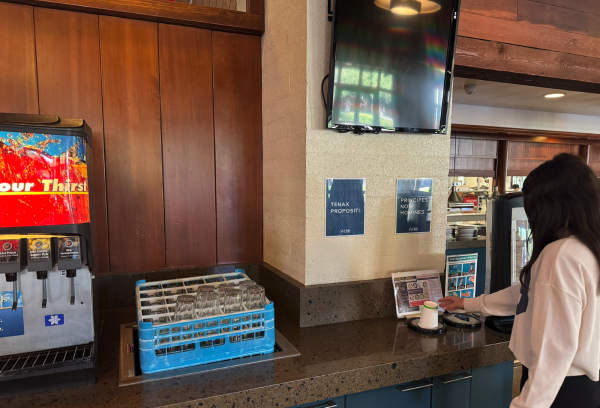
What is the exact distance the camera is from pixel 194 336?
1.26 metres

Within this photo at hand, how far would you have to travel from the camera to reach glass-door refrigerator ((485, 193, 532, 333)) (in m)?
1.64

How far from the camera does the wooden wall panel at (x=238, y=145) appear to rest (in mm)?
1984

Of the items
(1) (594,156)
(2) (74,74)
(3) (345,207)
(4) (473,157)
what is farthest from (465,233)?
(1) (594,156)

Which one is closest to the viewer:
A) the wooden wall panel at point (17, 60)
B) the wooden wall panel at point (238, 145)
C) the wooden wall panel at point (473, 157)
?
the wooden wall panel at point (17, 60)

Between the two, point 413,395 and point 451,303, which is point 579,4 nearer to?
point 451,303

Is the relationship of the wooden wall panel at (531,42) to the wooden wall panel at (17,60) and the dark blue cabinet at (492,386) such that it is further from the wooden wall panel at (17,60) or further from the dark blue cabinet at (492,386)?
the wooden wall panel at (17,60)

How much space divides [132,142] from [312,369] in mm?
1335

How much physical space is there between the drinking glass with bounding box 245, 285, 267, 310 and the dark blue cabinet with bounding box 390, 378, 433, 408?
58cm

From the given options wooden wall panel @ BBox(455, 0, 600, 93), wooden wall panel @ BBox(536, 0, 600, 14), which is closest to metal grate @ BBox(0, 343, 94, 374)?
wooden wall panel @ BBox(455, 0, 600, 93)

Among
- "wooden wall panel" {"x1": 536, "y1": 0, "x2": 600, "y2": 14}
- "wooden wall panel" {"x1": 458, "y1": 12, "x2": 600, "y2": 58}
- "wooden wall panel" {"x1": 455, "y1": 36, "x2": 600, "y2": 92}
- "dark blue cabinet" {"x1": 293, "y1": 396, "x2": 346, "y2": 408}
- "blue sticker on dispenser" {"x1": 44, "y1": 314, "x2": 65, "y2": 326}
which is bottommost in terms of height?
"dark blue cabinet" {"x1": 293, "y1": 396, "x2": 346, "y2": 408}

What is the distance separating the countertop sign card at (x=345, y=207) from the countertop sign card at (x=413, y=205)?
19 centimetres

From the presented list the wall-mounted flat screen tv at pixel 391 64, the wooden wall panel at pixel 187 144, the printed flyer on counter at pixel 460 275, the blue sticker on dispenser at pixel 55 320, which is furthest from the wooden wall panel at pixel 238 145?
the printed flyer on counter at pixel 460 275

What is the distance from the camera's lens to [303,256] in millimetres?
1663

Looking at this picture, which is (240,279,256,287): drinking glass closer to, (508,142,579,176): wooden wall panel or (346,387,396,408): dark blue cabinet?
(346,387,396,408): dark blue cabinet
